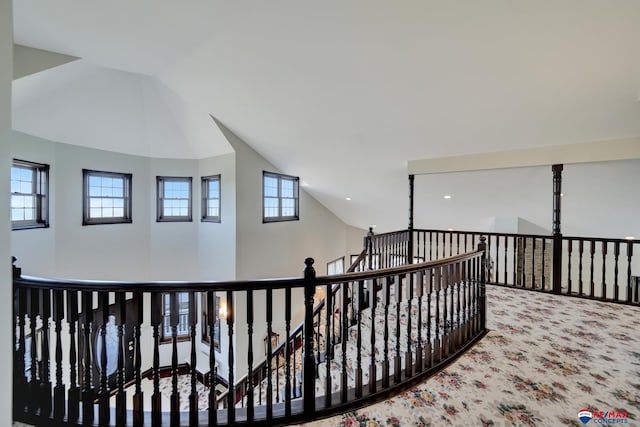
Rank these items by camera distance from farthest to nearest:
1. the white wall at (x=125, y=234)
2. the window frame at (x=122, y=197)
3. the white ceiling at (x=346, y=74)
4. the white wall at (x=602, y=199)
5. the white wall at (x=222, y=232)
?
1. the white wall at (x=222, y=232)
2. the window frame at (x=122, y=197)
3. the white wall at (x=125, y=234)
4. the white wall at (x=602, y=199)
5. the white ceiling at (x=346, y=74)

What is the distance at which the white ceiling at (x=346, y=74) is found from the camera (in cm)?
262

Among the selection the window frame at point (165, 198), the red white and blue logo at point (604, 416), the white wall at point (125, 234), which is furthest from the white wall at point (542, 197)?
the window frame at point (165, 198)

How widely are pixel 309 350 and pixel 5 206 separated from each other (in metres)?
1.96

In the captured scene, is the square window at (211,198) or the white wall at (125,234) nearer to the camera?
the white wall at (125,234)

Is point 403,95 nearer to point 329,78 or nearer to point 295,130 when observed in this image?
point 329,78

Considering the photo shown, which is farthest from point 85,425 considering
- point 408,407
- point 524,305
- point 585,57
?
point 585,57

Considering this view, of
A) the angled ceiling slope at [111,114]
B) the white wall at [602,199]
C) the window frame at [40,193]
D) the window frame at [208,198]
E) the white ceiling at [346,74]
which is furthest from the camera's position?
the window frame at [208,198]

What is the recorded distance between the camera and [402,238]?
19.1 feet

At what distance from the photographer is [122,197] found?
611 centimetres

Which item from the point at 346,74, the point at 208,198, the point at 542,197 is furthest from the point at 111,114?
the point at 542,197

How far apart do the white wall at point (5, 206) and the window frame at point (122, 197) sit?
4945 millimetres

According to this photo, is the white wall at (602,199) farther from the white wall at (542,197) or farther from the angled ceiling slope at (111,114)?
the angled ceiling slope at (111,114)

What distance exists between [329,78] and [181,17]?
1.87m

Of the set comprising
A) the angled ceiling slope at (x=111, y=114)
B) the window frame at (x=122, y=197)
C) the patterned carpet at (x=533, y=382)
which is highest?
the angled ceiling slope at (x=111, y=114)
